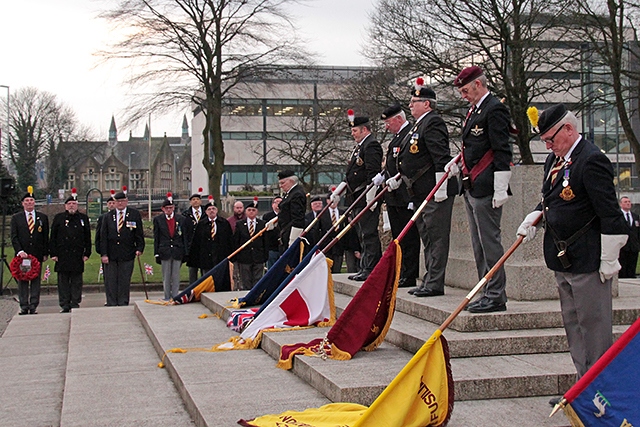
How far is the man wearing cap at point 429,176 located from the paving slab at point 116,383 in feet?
9.29

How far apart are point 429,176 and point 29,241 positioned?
28.4ft

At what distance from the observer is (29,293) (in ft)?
46.8

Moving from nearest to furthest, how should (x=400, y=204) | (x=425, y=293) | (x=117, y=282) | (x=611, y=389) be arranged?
(x=611, y=389)
(x=425, y=293)
(x=400, y=204)
(x=117, y=282)

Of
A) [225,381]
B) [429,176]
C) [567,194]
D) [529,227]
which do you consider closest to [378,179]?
[429,176]

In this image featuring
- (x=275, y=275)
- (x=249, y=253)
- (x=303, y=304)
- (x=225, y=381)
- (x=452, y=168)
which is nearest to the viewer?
(x=225, y=381)

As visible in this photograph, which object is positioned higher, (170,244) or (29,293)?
(170,244)

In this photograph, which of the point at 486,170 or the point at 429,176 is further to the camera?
the point at 429,176

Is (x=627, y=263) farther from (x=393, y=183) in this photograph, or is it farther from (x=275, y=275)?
(x=393, y=183)

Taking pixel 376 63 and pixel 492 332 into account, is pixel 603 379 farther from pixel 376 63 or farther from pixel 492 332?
pixel 376 63

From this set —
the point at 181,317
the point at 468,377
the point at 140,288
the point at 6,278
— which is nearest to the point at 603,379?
the point at 468,377

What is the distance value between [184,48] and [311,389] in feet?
84.5

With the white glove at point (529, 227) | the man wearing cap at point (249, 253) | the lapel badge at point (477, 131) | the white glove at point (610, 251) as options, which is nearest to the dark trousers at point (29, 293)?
the man wearing cap at point (249, 253)

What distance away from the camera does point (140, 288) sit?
20.4 m

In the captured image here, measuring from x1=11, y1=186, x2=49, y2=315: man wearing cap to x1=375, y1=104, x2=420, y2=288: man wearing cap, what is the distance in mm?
7705
